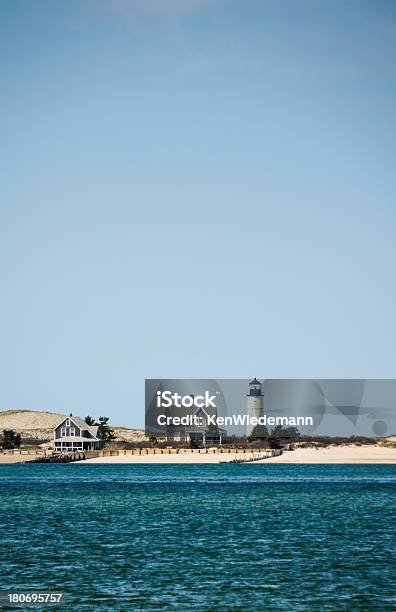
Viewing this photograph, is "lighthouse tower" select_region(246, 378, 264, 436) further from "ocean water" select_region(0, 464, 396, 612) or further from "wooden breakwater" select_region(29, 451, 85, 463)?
"ocean water" select_region(0, 464, 396, 612)

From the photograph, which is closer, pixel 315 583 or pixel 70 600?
pixel 70 600

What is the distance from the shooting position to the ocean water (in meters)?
36.2

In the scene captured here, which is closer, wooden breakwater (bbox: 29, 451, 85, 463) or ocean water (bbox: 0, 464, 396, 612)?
ocean water (bbox: 0, 464, 396, 612)

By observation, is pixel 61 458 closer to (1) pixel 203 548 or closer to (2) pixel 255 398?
(2) pixel 255 398

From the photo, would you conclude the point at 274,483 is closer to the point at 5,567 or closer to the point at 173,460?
the point at 173,460

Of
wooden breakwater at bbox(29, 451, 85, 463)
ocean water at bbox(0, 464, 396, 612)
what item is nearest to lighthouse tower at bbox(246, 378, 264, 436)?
wooden breakwater at bbox(29, 451, 85, 463)

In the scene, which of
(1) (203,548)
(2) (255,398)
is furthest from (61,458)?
(1) (203,548)

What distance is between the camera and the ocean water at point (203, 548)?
36156 mm

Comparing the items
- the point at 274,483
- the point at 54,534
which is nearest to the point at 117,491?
the point at 274,483

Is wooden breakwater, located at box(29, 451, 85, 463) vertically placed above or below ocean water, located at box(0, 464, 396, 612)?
above

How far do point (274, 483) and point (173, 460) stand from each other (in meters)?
→ 62.9

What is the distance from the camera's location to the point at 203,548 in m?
50.1

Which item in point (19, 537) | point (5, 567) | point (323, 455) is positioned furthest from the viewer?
point (323, 455)

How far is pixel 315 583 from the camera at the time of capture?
3866 centimetres
